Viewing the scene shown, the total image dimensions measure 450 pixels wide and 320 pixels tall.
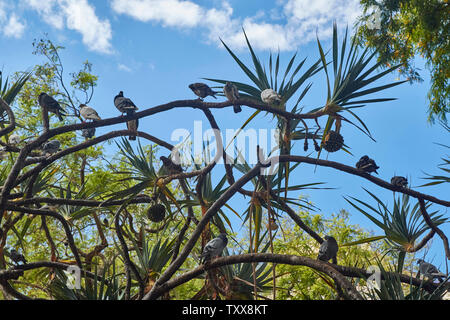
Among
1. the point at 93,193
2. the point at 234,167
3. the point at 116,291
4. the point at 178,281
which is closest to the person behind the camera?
the point at 178,281

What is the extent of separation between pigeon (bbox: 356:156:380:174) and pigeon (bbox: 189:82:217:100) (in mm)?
1319

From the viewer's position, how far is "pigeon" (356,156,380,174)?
2.97 meters

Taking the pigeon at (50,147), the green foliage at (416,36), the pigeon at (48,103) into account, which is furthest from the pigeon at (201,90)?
the green foliage at (416,36)

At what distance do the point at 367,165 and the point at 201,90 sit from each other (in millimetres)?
1428

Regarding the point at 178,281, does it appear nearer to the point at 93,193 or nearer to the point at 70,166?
the point at 93,193

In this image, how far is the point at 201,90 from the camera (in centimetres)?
355

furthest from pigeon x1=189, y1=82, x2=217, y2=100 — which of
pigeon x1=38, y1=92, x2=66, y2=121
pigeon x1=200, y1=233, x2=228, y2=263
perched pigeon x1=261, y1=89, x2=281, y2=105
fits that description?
pigeon x1=200, y1=233, x2=228, y2=263

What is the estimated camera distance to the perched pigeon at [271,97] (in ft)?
10.6

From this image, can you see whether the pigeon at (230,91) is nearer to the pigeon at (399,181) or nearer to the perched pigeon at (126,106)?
the perched pigeon at (126,106)

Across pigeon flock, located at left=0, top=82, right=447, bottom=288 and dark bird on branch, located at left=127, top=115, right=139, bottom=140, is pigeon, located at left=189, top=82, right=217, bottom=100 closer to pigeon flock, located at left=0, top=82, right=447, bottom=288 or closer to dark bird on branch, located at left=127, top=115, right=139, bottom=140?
pigeon flock, located at left=0, top=82, right=447, bottom=288

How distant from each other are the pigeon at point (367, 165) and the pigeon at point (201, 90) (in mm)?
1319
